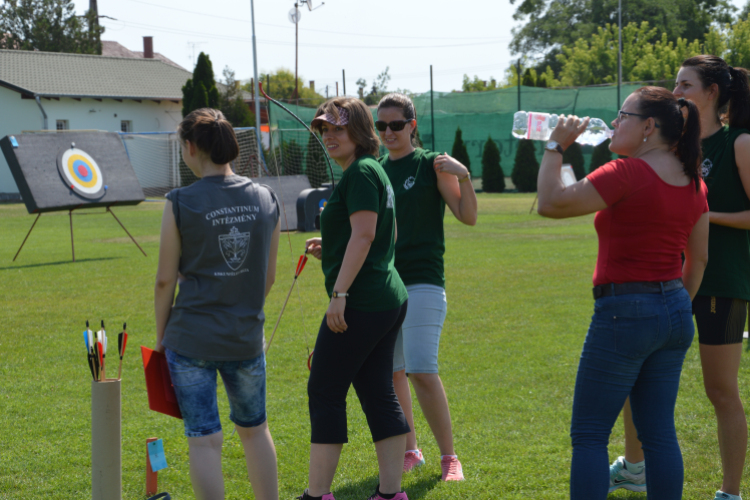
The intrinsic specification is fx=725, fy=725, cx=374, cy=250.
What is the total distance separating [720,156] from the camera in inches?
113

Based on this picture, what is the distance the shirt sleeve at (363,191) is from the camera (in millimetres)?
2676

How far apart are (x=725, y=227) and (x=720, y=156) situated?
0.28 metres

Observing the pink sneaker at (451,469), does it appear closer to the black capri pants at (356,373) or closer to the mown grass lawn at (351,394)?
the mown grass lawn at (351,394)

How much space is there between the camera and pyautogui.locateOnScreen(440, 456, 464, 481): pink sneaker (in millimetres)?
3371

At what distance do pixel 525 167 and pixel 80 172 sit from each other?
18.7 metres

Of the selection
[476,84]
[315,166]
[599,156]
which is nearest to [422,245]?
[315,166]

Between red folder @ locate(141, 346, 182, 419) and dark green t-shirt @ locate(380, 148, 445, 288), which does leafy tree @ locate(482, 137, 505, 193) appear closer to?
dark green t-shirt @ locate(380, 148, 445, 288)

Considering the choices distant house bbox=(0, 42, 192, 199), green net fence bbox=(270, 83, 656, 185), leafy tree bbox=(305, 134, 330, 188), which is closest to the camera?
leafy tree bbox=(305, 134, 330, 188)

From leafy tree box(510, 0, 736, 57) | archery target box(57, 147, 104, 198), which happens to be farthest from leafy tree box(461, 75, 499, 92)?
archery target box(57, 147, 104, 198)

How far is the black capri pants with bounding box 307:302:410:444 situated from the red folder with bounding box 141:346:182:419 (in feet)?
1.75

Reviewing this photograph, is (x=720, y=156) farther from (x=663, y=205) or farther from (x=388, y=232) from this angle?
(x=388, y=232)

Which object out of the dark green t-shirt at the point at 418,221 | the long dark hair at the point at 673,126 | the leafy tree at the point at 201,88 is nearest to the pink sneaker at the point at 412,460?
the dark green t-shirt at the point at 418,221

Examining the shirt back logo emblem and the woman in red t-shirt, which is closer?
the woman in red t-shirt

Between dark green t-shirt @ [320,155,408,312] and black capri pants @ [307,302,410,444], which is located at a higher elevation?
dark green t-shirt @ [320,155,408,312]
